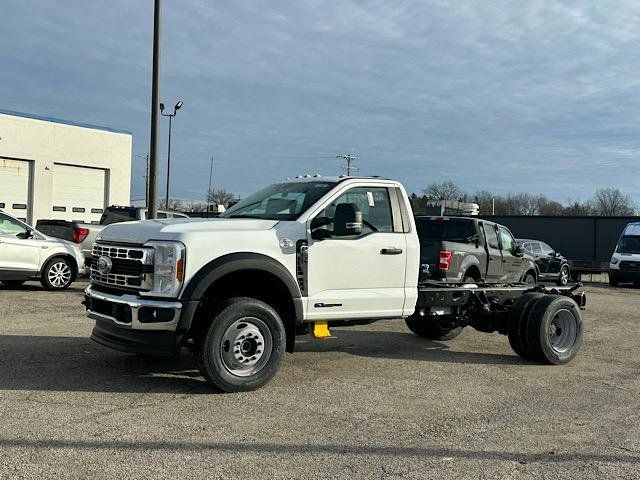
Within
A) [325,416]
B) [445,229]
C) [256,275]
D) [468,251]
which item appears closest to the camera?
[325,416]

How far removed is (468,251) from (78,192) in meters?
24.4

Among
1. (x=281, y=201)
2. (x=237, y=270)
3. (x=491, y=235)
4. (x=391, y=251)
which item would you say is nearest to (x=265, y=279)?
(x=237, y=270)

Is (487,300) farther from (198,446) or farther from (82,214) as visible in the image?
(82,214)

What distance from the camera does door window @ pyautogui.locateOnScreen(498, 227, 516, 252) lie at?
43.9 feet

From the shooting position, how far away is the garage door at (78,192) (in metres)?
30.6

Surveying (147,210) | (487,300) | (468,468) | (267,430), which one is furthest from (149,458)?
(147,210)

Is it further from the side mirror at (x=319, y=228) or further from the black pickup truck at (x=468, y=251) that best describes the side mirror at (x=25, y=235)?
the side mirror at (x=319, y=228)

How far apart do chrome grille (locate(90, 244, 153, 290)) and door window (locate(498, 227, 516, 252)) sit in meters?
8.85

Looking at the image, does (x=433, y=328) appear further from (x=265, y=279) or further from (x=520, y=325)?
(x=265, y=279)

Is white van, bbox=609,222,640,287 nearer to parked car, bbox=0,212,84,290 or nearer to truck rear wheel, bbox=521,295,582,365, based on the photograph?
truck rear wheel, bbox=521,295,582,365

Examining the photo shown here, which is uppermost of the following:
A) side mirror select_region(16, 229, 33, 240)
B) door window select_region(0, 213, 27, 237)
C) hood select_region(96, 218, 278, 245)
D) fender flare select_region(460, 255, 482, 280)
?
hood select_region(96, 218, 278, 245)

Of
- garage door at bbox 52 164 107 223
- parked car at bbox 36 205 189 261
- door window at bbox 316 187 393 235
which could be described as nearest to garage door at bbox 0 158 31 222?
garage door at bbox 52 164 107 223

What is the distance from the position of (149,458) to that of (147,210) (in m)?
12.2

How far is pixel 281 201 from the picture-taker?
731 centimetres
